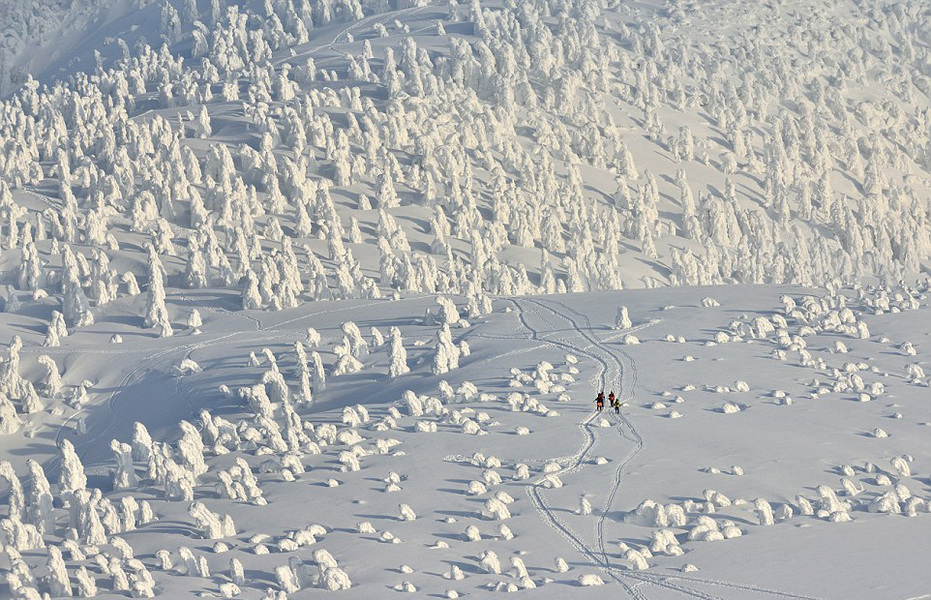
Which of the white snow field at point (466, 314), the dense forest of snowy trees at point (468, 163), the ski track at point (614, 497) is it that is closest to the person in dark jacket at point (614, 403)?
the white snow field at point (466, 314)

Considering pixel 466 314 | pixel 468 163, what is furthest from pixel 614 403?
pixel 468 163

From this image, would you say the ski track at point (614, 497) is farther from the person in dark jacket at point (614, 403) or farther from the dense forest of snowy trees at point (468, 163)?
the dense forest of snowy trees at point (468, 163)

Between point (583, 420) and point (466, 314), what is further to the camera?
point (466, 314)

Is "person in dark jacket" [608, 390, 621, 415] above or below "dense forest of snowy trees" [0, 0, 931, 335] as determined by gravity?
below

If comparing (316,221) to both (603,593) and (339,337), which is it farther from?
(603,593)

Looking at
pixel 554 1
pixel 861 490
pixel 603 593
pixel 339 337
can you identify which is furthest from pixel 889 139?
pixel 603 593

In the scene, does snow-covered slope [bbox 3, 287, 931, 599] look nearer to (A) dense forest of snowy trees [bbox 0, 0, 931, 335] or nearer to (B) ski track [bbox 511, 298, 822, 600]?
(B) ski track [bbox 511, 298, 822, 600]

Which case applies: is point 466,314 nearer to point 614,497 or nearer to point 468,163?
point 614,497

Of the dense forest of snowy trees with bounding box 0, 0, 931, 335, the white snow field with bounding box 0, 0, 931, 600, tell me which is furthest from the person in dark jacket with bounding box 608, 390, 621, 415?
the dense forest of snowy trees with bounding box 0, 0, 931, 335
